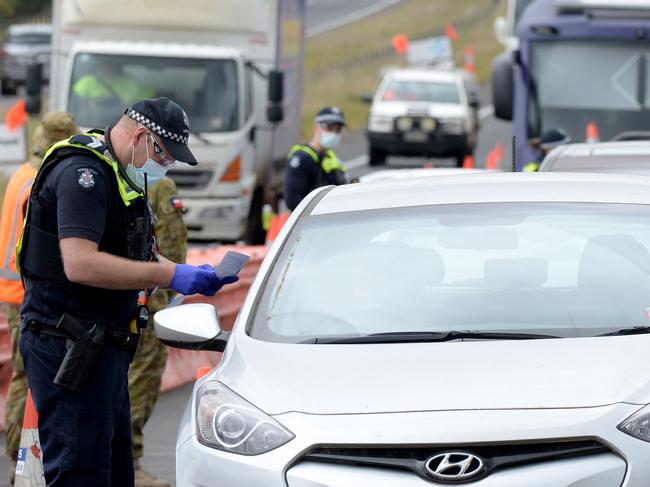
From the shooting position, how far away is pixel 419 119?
33.9 meters

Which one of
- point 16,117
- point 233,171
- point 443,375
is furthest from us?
point 233,171

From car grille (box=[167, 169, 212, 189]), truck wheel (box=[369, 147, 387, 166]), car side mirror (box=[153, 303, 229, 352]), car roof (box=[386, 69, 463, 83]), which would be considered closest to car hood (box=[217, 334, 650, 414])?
car side mirror (box=[153, 303, 229, 352])

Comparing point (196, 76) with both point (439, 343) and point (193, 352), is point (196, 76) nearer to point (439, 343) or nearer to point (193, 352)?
point (193, 352)

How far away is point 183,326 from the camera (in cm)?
548

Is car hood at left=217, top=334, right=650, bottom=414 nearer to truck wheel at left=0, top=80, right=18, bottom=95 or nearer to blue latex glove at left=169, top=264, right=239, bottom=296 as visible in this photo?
blue latex glove at left=169, top=264, right=239, bottom=296

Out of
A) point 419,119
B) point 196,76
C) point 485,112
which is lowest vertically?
point 485,112

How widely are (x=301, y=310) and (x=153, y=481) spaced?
264 cm

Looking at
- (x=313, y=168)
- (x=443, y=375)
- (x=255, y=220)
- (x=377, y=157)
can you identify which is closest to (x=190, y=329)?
(x=443, y=375)

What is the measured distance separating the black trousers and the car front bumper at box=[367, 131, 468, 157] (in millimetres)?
28521

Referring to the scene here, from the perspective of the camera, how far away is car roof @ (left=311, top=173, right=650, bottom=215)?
602 cm

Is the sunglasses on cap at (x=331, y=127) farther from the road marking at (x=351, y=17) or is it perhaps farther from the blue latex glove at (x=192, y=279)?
the road marking at (x=351, y=17)

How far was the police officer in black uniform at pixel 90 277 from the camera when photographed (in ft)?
17.7

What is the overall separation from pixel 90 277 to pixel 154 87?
1287cm

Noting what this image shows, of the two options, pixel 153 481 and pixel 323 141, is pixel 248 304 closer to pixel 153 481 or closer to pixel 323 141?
pixel 153 481
